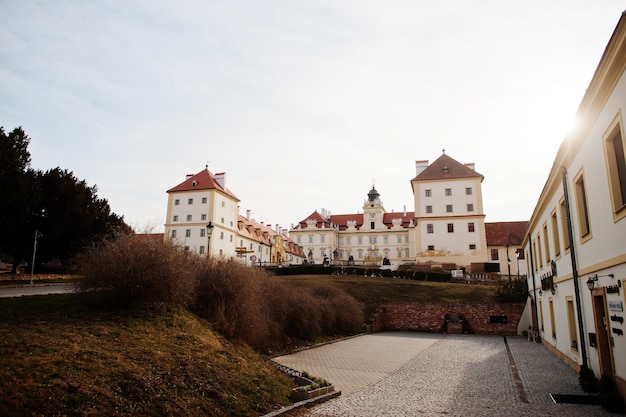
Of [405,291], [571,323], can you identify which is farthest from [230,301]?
[405,291]

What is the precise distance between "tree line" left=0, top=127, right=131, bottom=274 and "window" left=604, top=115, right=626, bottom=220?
91.7 ft

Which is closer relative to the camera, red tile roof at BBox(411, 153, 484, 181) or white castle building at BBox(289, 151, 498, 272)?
white castle building at BBox(289, 151, 498, 272)

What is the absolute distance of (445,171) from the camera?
189 ft

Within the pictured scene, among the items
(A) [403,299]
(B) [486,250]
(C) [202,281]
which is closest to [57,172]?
(C) [202,281]

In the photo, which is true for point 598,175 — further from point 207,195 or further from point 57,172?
point 207,195

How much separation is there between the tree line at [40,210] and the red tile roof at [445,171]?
39488 mm

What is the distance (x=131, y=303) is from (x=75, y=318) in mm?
1544

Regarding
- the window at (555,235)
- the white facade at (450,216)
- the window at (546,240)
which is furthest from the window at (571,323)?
the white facade at (450,216)

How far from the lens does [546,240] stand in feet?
60.3

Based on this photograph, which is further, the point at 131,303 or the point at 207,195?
the point at 207,195

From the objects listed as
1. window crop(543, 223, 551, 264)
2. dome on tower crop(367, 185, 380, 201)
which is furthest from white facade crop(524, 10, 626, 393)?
dome on tower crop(367, 185, 380, 201)

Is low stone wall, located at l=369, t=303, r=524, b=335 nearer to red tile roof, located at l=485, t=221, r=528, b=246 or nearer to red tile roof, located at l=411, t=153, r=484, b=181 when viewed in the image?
red tile roof, located at l=485, t=221, r=528, b=246

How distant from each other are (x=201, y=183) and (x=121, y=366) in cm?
5576

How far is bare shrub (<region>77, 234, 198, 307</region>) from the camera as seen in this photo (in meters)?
11.2
